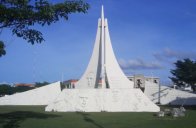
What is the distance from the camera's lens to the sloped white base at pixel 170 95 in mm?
38750

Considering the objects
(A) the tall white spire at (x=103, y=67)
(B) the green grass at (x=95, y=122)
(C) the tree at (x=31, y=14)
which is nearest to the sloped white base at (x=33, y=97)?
(A) the tall white spire at (x=103, y=67)

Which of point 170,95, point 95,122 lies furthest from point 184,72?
point 95,122

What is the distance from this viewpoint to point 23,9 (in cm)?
1078

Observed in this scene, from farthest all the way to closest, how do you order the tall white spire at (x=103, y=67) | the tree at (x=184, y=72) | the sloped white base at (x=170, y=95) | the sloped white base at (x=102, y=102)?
the tree at (x=184, y=72) → the sloped white base at (x=170, y=95) → the tall white spire at (x=103, y=67) → the sloped white base at (x=102, y=102)

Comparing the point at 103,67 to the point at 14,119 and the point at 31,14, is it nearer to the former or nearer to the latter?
the point at 14,119

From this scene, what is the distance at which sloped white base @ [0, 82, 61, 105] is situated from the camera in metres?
38.5

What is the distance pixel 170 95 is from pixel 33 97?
46.6 ft

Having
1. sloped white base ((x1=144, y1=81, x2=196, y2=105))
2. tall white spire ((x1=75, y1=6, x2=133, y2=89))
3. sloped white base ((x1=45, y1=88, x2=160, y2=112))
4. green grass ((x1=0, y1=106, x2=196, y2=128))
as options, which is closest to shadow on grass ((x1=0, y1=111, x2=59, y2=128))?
green grass ((x1=0, y1=106, x2=196, y2=128))

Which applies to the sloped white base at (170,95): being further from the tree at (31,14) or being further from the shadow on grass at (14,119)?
the tree at (31,14)

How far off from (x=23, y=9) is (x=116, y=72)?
82.1ft

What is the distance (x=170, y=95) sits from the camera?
132ft

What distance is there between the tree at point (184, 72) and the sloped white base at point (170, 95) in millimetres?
10188

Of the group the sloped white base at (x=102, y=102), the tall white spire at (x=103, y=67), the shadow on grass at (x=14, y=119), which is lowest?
the shadow on grass at (x=14, y=119)

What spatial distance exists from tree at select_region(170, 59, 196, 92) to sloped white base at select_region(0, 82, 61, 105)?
19.5 meters
